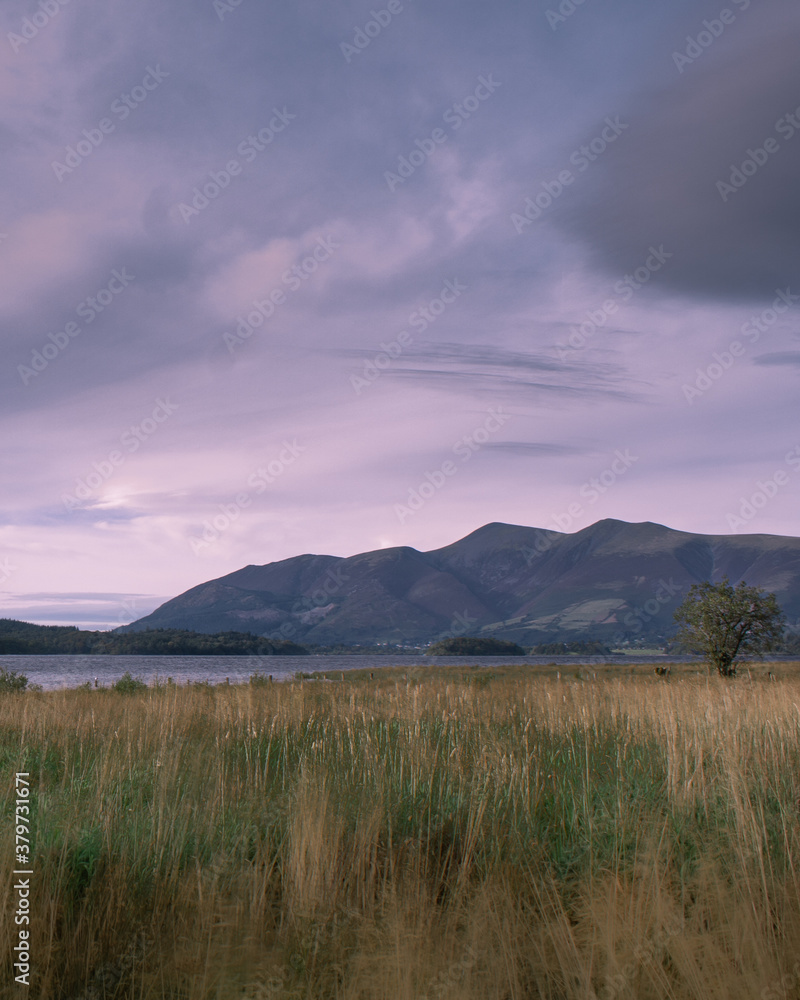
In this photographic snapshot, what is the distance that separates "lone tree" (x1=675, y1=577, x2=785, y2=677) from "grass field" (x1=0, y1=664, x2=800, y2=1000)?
2542 centimetres

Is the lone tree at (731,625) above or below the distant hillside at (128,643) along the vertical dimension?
above

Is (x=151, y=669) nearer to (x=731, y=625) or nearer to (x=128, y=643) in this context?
(x=731, y=625)

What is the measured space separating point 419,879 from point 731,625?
30157mm

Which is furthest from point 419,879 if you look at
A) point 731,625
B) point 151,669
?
point 151,669

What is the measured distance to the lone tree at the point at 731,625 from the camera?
2995 cm

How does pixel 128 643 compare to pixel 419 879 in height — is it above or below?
below

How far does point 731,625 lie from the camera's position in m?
30.1

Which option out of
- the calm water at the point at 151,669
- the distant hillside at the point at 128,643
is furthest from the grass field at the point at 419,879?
the distant hillside at the point at 128,643

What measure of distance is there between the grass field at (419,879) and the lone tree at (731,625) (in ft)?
83.4

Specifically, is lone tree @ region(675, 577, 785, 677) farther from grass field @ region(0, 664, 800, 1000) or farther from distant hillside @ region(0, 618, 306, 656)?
distant hillside @ region(0, 618, 306, 656)

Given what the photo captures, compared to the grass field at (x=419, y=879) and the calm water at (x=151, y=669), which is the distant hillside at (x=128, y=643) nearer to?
the calm water at (x=151, y=669)

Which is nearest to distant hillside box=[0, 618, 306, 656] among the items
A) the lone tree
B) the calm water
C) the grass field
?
the calm water

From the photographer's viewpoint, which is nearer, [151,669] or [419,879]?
[419,879]

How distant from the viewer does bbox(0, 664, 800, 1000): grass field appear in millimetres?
3141
